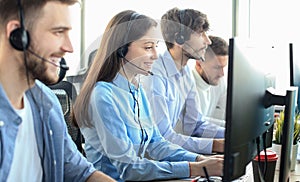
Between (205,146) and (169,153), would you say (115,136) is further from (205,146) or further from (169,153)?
(205,146)

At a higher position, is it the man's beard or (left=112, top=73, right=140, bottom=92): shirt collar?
the man's beard

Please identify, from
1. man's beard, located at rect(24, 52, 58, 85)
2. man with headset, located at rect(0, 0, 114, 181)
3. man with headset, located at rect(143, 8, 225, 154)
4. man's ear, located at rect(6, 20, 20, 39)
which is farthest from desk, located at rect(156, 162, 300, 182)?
man's ear, located at rect(6, 20, 20, 39)

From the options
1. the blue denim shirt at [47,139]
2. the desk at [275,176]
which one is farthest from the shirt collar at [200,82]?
the blue denim shirt at [47,139]

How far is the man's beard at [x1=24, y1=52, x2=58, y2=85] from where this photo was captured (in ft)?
3.59

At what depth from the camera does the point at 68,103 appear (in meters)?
1.81

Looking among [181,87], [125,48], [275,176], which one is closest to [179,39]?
[181,87]

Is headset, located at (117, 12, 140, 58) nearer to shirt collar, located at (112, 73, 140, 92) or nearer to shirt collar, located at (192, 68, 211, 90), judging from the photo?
shirt collar, located at (112, 73, 140, 92)

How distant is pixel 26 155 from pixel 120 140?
40 centimetres

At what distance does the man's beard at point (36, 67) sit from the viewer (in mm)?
1093

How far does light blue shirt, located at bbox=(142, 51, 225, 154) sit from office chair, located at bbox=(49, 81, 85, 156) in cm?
31

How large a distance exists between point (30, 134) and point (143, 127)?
545mm

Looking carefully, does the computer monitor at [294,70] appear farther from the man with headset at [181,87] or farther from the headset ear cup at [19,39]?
the headset ear cup at [19,39]

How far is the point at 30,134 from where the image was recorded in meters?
1.17

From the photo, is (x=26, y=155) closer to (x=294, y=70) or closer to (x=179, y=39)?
(x=179, y=39)
